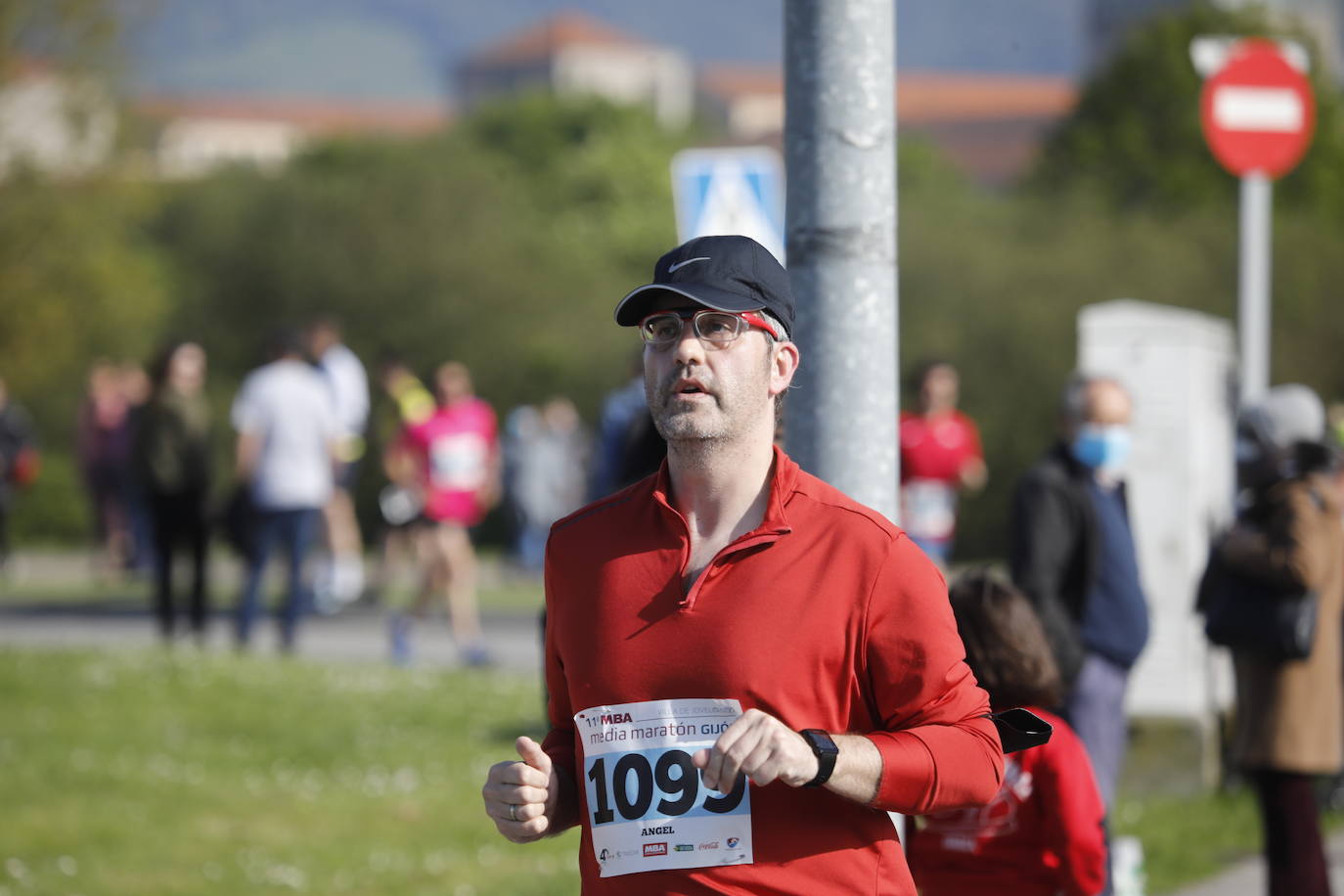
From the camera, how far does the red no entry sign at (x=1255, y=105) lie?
1000 cm

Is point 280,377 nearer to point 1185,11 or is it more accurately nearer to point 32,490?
point 32,490

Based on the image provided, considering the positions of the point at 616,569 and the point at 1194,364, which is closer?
the point at 616,569

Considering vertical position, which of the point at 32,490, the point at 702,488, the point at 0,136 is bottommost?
the point at 32,490

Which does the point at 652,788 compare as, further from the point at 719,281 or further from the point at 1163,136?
the point at 1163,136

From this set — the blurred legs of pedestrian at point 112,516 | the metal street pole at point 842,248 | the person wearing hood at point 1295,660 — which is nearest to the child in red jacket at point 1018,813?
the metal street pole at point 842,248

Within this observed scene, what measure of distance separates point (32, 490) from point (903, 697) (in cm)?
3220

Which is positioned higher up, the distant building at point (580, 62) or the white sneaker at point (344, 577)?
the distant building at point (580, 62)

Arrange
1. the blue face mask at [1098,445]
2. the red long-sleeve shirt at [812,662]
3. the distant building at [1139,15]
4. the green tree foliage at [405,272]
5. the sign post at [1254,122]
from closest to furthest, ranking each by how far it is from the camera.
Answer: the red long-sleeve shirt at [812,662]
the blue face mask at [1098,445]
the sign post at [1254,122]
the green tree foliage at [405,272]
the distant building at [1139,15]

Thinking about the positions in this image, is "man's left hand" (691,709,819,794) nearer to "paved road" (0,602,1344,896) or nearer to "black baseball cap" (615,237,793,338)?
"black baseball cap" (615,237,793,338)

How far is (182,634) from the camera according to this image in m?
15.7

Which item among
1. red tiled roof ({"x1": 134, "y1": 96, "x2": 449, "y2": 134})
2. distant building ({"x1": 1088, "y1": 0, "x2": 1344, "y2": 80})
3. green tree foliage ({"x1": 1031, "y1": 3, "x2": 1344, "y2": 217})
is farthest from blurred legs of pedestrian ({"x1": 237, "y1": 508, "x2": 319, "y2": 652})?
red tiled roof ({"x1": 134, "y1": 96, "x2": 449, "y2": 134})

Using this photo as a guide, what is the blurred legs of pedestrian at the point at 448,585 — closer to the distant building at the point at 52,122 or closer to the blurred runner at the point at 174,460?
the blurred runner at the point at 174,460

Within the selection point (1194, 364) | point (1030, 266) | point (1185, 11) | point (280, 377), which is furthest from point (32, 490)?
point (1185, 11)

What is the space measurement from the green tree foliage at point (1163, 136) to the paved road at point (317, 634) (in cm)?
3004
